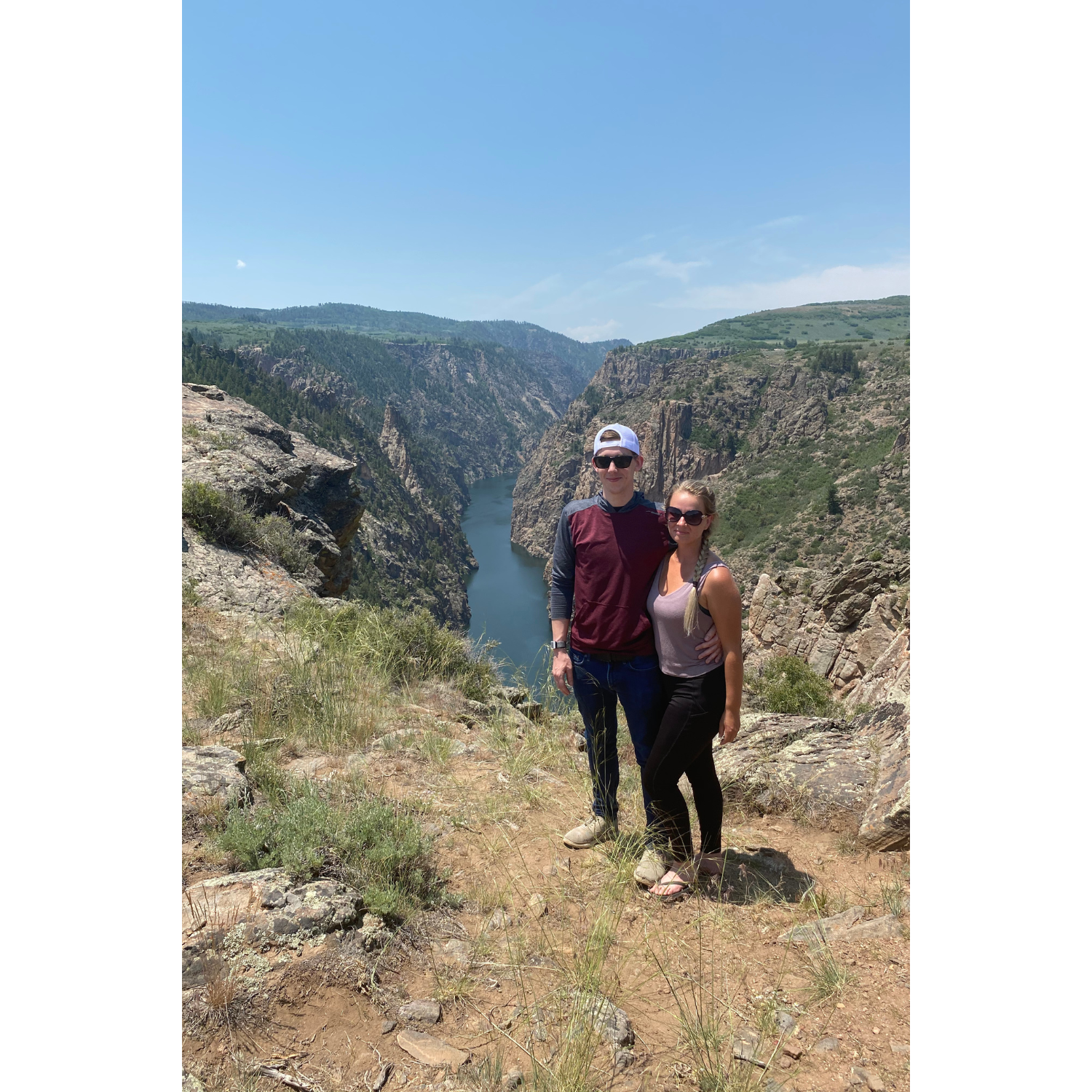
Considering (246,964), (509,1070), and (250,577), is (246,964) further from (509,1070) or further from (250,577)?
(250,577)

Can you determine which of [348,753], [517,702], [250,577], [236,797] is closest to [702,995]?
[236,797]

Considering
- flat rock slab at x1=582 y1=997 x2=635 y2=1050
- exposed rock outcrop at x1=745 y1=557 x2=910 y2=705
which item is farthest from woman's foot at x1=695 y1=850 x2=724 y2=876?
exposed rock outcrop at x1=745 y1=557 x2=910 y2=705

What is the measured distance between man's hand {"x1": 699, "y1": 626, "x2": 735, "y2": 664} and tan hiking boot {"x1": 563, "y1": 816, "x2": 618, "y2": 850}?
897 millimetres

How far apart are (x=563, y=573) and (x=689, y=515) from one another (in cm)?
69

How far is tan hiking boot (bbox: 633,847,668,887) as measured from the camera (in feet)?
9.11

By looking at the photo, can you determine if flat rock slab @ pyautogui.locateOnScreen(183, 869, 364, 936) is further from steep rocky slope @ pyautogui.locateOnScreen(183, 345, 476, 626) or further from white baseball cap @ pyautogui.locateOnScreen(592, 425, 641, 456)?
steep rocky slope @ pyautogui.locateOnScreen(183, 345, 476, 626)

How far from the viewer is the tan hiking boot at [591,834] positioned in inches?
121

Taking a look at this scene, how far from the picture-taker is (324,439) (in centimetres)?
6331

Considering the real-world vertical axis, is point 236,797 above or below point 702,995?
above

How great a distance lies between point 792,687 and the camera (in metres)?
15.1

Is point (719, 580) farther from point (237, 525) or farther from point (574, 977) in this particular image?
point (237, 525)

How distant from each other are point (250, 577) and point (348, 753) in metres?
4.79

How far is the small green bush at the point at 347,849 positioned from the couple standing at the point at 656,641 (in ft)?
2.73

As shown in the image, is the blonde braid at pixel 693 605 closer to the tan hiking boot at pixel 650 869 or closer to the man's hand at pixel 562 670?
the man's hand at pixel 562 670
